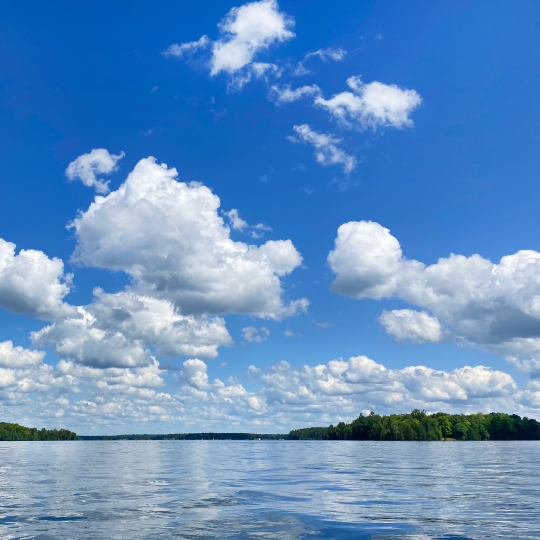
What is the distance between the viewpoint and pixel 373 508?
2939 cm

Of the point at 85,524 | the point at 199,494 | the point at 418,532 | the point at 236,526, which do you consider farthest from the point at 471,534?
the point at 199,494

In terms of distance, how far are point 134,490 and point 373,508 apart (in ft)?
60.0

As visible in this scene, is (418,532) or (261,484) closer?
(418,532)

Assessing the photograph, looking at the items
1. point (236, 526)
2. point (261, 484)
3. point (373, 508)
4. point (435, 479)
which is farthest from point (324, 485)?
point (236, 526)

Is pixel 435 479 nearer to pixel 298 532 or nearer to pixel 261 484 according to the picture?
pixel 261 484

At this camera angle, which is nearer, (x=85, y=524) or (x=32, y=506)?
(x=85, y=524)

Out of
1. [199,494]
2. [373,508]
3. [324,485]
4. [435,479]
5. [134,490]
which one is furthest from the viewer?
[435,479]

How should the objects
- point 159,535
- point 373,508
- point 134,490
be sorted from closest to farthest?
point 159,535 < point 373,508 < point 134,490

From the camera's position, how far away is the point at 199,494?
36250 millimetres

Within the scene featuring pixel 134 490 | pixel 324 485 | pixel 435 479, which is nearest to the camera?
pixel 134 490

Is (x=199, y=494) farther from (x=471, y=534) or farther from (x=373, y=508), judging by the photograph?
(x=471, y=534)

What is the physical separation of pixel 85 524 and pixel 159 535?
482cm

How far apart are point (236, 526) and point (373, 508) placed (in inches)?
373

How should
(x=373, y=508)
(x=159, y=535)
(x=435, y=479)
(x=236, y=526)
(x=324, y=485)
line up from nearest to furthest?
(x=159, y=535) < (x=236, y=526) < (x=373, y=508) < (x=324, y=485) < (x=435, y=479)
